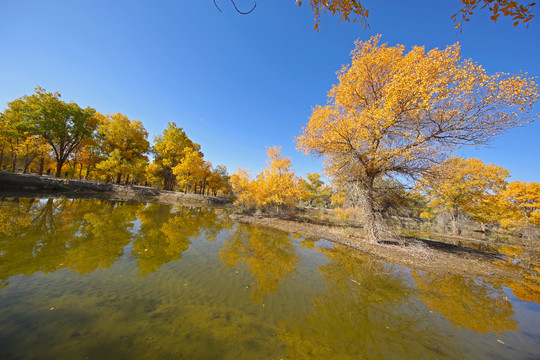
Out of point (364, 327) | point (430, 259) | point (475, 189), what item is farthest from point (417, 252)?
point (475, 189)

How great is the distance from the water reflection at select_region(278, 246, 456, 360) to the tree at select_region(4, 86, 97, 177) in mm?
31345

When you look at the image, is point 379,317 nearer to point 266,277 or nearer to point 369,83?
point 266,277

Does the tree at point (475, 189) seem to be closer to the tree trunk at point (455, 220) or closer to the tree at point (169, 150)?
the tree trunk at point (455, 220)

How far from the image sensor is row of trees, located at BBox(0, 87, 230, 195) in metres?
19.2

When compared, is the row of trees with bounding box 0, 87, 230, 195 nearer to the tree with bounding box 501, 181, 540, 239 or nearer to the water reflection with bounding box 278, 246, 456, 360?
the water reflection with bounding box 278, 246, 456, 360

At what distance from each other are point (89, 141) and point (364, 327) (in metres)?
36.1

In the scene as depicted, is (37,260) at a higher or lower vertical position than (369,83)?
lower

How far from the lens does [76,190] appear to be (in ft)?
64.6

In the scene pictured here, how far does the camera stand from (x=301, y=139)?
1021 centimetres

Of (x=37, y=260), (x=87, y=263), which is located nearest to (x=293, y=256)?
(x=87, y=263)

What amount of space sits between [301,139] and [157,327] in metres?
9.70

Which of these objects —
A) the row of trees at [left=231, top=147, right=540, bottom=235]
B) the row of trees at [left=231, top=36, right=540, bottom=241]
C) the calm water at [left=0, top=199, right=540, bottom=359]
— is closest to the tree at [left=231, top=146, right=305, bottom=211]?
the row of trees at [left=231, top=147, right=540, bottom=235]

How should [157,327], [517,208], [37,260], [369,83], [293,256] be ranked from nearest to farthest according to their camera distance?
[157,327] → [37,260] → [293,256] → [369,83] → [517,208]

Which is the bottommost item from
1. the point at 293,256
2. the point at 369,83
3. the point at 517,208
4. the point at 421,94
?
the point at 293,256
